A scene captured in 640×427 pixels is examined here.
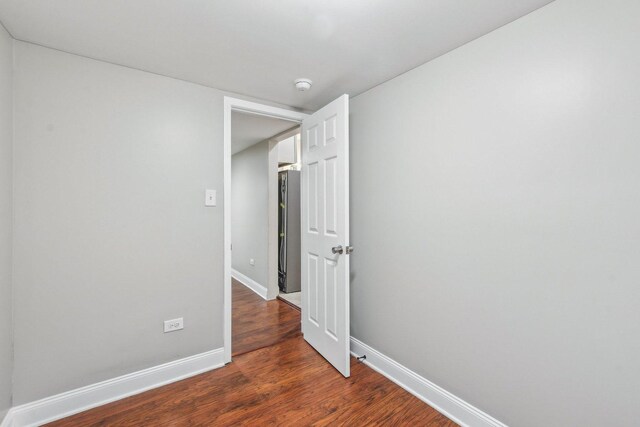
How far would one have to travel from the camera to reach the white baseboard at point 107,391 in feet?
5.54

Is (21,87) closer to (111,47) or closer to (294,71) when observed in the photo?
(111,47)

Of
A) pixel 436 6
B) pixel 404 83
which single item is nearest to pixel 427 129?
pixel 404 83

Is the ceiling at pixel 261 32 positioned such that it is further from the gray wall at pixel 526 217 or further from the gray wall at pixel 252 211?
the gray wall at pixel 252 211

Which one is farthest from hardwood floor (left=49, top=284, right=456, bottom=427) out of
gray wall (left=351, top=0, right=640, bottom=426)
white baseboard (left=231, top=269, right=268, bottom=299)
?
white baseboard (left=231, top=269, right=268, bottom=299)

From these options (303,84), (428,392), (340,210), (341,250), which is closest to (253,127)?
(303,84)

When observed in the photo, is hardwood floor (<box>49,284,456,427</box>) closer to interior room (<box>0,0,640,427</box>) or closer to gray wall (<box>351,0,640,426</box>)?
interior room (<box>0,0,640,427</box>)

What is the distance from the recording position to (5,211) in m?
1.58

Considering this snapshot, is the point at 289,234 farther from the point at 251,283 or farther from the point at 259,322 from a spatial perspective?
the point at 259,322

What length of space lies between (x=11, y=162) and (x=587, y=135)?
2949 millimetres

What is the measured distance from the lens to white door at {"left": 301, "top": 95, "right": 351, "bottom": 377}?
2156 mm

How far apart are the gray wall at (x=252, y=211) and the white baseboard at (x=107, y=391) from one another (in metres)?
1.84

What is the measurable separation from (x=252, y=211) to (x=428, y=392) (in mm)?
3422

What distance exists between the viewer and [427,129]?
1922 mm

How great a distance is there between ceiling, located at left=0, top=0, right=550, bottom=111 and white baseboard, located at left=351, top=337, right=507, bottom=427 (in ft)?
6.94
